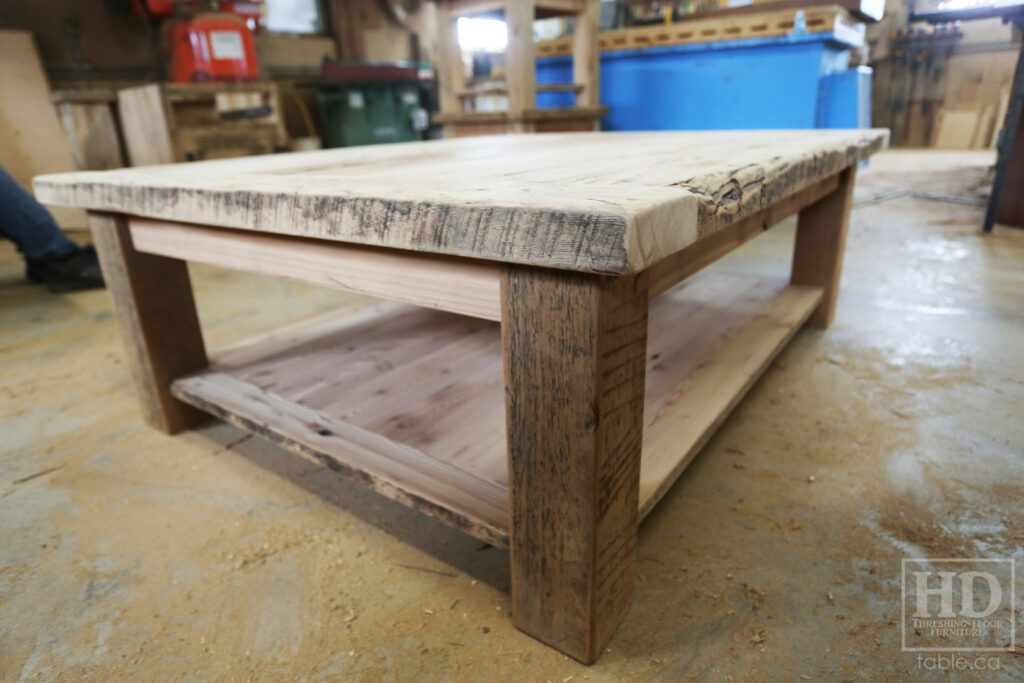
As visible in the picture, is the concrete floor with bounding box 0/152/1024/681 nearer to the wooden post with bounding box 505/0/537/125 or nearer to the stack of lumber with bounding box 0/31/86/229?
the wooden post with bounding box 505/0/537/125

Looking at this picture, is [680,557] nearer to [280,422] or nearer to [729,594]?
[729,594]

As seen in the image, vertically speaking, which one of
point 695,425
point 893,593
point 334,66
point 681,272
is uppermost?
point 334,66

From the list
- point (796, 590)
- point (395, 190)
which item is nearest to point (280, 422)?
point (395, 190)

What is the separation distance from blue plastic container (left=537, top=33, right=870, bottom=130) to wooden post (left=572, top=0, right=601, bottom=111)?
821 mm

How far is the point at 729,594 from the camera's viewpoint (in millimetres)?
841

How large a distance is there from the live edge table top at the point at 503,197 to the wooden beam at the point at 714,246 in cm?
10

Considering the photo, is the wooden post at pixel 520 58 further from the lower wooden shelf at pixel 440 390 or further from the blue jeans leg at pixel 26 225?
the blue jeans leg at pixel 26 225

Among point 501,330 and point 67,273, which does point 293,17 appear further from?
point 501,330

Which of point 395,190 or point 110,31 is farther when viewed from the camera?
point 110,31

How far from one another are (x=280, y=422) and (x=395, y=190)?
1.80 feet

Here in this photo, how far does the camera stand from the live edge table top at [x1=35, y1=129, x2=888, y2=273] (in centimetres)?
52

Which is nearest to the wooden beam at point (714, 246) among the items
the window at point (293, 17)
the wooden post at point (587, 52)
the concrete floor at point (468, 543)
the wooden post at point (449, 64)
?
the concrete floor at point (468, 543)

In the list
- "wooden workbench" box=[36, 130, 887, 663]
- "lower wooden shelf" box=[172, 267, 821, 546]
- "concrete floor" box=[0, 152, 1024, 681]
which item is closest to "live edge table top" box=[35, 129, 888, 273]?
"wooden workbench" box=[36, 130, 887, 663]

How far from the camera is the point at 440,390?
1.19 metres
